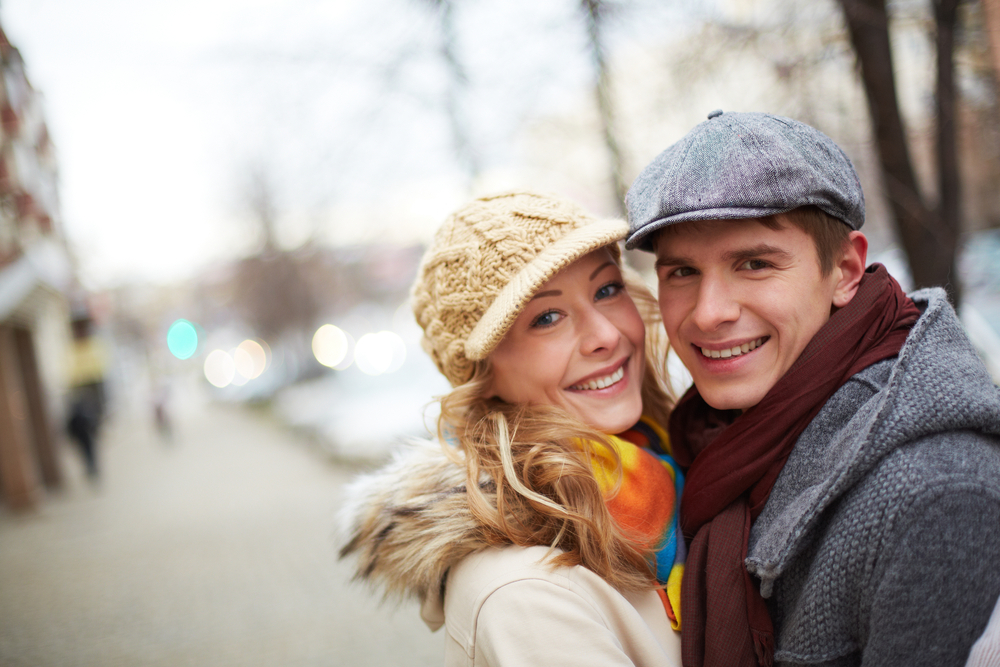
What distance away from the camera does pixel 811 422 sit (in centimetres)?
156

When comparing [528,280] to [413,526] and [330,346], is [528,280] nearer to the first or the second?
[413,526]

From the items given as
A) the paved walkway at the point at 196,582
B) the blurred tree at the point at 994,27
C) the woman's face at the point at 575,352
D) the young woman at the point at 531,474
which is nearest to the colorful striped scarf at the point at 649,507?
the young woman at the point at 531,474

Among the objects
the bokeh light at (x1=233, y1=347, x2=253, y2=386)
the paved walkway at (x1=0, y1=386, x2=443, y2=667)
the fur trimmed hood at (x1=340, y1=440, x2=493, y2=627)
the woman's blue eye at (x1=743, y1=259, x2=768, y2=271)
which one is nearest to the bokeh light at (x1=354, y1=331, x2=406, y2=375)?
the paved walkway at (x1=0, y1=386, x2=443, y2=667)

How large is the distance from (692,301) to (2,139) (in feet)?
16.8

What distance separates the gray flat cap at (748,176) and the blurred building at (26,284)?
368 centimetres

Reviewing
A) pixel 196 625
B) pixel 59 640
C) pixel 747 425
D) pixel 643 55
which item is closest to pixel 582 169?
pixel 643 55

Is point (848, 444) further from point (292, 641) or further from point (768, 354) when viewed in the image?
point (292, 641)

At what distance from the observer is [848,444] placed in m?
1.39

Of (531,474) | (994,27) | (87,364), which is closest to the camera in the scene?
(531,474)

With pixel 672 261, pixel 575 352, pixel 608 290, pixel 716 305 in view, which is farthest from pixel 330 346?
pixel 716 305

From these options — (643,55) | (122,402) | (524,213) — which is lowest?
(122,402)

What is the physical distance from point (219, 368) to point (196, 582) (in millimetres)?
49128

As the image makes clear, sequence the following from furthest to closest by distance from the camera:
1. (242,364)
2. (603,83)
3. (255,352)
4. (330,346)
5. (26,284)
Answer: (255,352), (242,364), (330,346), (26,284), (603,83)

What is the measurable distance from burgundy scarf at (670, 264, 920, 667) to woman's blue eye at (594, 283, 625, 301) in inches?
23.8
